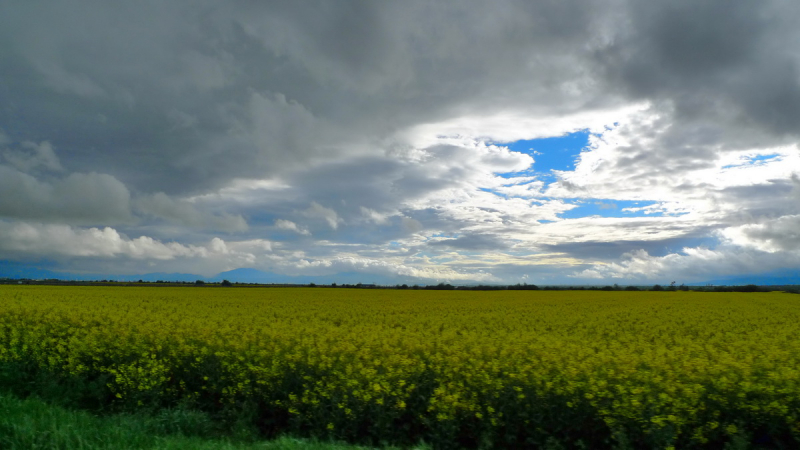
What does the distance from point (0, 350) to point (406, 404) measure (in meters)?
9.64

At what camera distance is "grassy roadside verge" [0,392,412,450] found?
564cm

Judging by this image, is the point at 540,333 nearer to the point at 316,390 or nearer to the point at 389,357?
the point at 389,357

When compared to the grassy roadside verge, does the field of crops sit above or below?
above

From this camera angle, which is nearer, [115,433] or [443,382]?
[115,433]

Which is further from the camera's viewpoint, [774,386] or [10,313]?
[10,313]

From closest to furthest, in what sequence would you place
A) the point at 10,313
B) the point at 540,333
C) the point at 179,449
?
the point at 179,449 → the point at 540,333 → the point at 10,313

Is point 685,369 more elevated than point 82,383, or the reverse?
point 685,369

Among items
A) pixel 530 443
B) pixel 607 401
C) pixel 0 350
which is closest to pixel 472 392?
pixel 530 443

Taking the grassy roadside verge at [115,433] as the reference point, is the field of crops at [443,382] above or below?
above

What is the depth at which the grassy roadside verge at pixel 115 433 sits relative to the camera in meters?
5.64

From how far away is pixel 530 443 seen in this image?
621cm

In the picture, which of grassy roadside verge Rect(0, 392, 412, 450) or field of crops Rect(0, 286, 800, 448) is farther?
field of crops Rect(0, 286, 800, 448)

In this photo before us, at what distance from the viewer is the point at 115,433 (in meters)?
6.00

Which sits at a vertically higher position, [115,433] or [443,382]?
[443,382]
